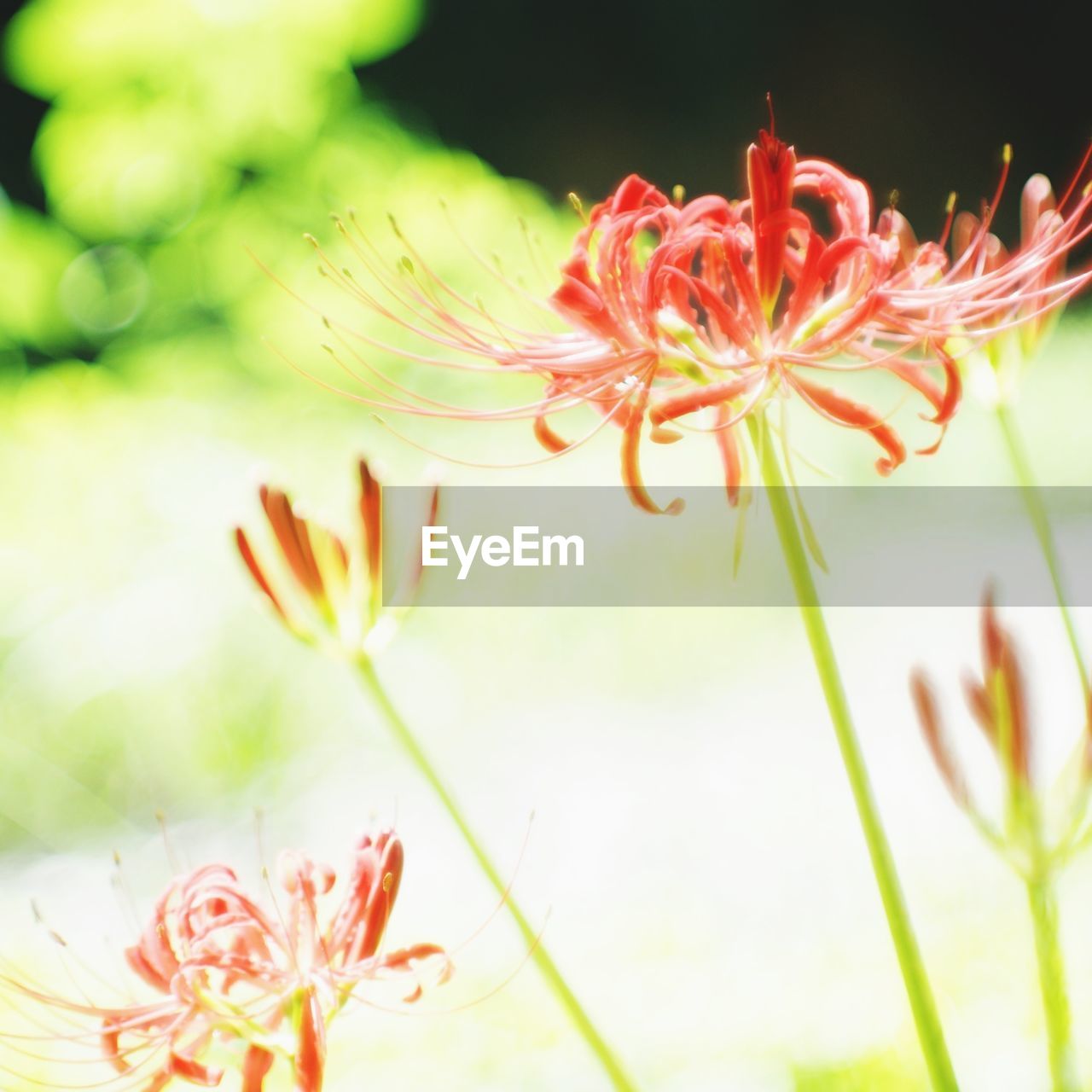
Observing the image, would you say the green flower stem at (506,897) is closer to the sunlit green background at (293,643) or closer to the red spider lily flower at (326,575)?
the red spider lily flower at (326,575)

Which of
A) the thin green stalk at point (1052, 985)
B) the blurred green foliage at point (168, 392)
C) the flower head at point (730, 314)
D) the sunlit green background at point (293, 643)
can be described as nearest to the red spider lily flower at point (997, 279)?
the flower head at point (730, 314)

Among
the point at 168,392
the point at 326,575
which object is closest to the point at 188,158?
the point at 168,392

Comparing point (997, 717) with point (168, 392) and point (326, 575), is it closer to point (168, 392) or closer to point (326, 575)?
point (326, 575)

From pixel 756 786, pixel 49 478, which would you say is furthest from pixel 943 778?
pixel 49 478

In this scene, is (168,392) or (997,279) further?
(168,392)

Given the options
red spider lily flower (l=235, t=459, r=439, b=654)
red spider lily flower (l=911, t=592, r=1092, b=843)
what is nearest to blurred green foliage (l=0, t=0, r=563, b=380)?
red spider lily flower (l=235, t=459, r=439, b=654)

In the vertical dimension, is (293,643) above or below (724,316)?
above
